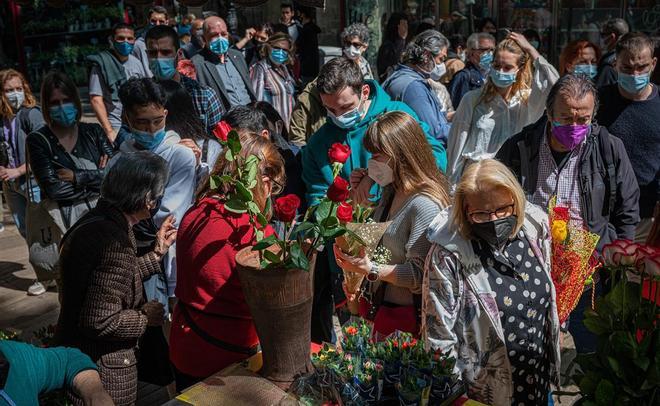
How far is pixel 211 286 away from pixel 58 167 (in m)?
2.90

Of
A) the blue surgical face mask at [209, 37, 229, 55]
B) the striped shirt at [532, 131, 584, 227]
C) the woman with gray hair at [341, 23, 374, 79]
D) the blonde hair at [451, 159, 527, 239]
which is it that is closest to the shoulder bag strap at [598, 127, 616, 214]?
the striped shirt at [532, 131, 584, 227]

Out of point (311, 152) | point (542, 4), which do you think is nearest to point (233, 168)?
point (311, 152)

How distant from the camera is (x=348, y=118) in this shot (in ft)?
13.3

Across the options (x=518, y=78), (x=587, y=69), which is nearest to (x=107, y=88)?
(x=518, y=78)

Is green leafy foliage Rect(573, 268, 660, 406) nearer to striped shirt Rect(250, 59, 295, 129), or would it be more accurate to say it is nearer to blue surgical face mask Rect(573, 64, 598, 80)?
blue surgical face mask Rect(573, 64, 598, 80)

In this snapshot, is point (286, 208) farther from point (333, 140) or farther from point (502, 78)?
point (502, 78)

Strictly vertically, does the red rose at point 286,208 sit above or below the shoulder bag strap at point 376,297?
above

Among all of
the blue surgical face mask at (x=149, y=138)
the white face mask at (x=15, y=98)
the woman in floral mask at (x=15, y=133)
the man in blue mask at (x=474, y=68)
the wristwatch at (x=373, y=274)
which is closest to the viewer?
the wristwatch at (x=373, y=274)

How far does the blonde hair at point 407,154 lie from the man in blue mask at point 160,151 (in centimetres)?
158

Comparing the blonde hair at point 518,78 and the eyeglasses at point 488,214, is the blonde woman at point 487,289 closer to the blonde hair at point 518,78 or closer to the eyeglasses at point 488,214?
the eyeglasses at point 488,214

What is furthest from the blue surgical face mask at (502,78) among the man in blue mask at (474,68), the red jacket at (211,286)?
the red jacket at (211,286)

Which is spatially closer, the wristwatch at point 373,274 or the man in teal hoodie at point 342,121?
the wristwatch at point 373,274

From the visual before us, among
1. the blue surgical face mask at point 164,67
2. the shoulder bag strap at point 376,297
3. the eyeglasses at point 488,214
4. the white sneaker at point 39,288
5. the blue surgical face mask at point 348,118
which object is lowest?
the white sneaker at point 39,288

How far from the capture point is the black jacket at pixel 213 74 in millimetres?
6590
